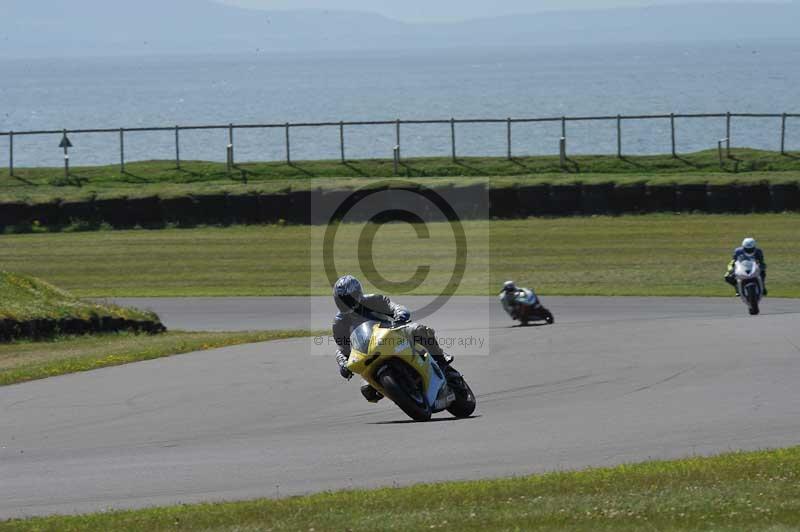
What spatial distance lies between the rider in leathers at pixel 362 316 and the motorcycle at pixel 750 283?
10.2m

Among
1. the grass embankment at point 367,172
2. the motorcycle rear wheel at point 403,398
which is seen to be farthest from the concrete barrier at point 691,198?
the motorcycle rear wheel at point 403,398

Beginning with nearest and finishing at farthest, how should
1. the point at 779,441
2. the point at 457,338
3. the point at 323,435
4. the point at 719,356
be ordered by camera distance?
the point at 779,441
the point at 323,435
the point at 719,356
the point at 457,338

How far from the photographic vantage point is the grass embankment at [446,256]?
27.8 m

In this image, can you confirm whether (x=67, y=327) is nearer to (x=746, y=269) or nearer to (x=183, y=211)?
(x=746, y=269)

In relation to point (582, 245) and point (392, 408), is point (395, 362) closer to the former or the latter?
point (392, 408)

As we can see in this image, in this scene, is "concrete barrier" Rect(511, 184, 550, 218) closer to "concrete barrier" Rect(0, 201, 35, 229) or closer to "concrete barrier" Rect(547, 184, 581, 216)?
"concrete barrier" Rect(547, 184, 581, 216)

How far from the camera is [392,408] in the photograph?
1368cm

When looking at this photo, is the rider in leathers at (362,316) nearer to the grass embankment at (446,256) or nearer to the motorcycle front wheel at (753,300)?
the motorcycle front wheel at (753,300)

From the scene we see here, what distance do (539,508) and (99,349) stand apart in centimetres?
1099

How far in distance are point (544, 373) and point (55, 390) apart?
5532 millimetres

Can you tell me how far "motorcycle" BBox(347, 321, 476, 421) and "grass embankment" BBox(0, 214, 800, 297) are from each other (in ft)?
46.2

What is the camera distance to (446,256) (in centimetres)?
3189

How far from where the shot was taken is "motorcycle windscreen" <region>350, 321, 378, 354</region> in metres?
11.9

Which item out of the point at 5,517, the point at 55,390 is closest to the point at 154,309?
the point at 55,390
